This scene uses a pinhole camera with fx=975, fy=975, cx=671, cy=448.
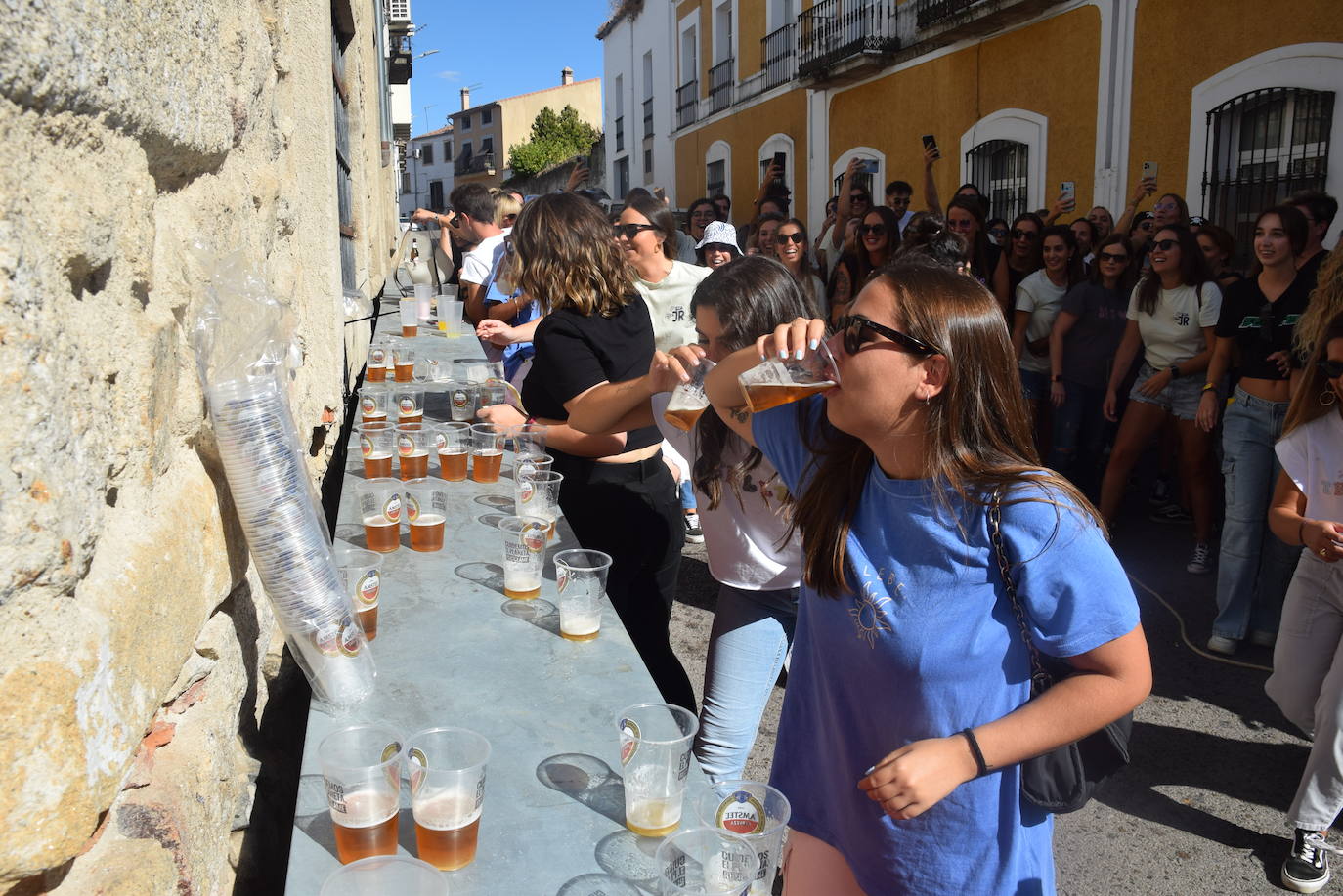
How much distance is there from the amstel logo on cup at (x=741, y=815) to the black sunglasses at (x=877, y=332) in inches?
32.9

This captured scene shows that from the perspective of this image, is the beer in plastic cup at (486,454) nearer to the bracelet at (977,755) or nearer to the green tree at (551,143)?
the bracelet at (977,755)

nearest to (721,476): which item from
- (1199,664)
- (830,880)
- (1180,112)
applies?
(830,880)

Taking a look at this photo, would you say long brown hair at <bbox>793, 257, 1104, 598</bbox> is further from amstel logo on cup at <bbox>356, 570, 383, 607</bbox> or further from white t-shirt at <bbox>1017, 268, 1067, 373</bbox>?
white t-shirt at <bbox>1017, 268, 1067, 373</bbox>

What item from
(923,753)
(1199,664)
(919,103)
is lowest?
(1199,664)

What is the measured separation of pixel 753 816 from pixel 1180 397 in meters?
5.60

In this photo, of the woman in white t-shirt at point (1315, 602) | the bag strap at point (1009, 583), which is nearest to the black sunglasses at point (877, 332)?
the bag strap at point (1009, 583)

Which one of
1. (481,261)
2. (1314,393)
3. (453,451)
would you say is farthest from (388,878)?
(481,261)

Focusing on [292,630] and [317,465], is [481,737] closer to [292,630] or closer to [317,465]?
[292,630]

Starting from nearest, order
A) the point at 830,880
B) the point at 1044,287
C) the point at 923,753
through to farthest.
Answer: the point at 923,753 < the point at 830,880 < the point at 1044,287

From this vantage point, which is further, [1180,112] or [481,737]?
[1180,112]

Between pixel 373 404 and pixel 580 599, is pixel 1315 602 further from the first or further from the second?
pixel 373 404

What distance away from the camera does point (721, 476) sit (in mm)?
2773

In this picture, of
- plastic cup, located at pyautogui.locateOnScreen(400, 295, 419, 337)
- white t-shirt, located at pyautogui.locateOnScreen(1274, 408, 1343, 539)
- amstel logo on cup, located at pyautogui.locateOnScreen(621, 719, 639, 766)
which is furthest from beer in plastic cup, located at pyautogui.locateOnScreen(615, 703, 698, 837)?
plastic cup, located at pyautogui.locateOnScreen(400, 295, 419, 337)

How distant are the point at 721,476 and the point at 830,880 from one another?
3.66 ft
